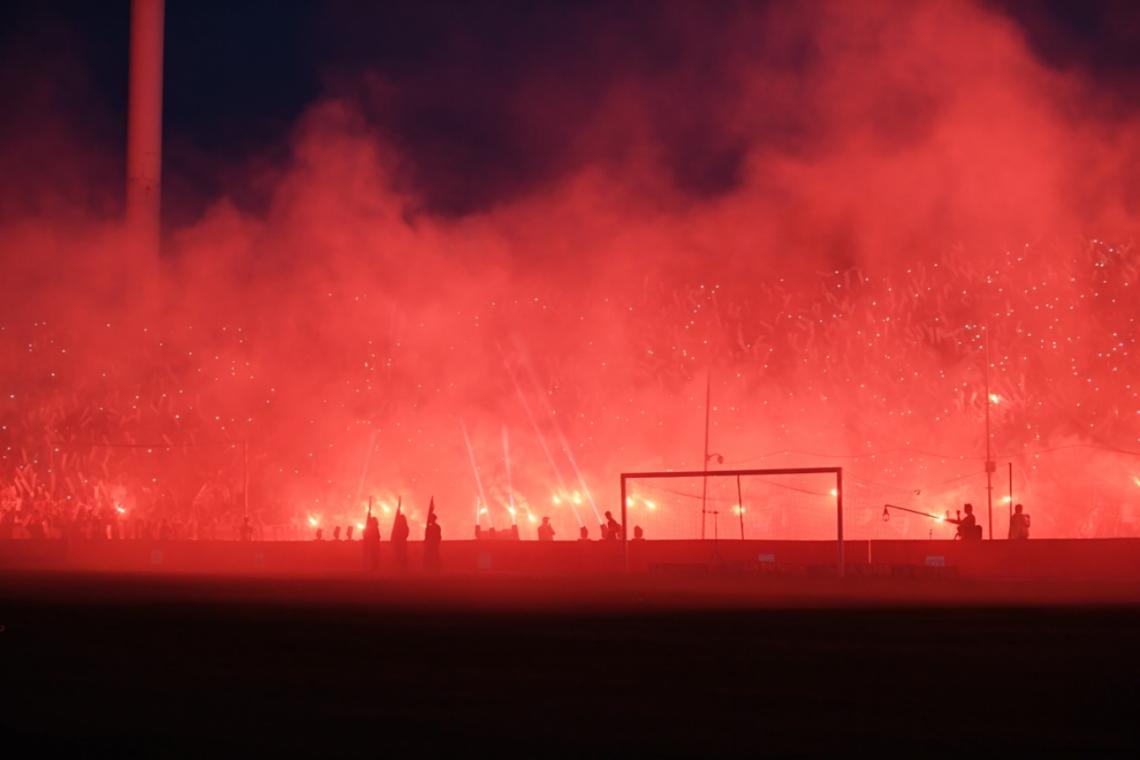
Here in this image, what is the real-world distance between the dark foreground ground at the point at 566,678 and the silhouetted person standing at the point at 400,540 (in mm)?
13171

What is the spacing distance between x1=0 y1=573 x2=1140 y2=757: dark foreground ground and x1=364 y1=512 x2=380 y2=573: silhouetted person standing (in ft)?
43.6

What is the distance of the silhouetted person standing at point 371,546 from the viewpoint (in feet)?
92.2

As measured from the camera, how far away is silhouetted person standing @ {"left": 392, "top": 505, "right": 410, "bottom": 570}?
28.0 m

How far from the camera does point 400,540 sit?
92.1 feet

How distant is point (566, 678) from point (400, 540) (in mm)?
20963

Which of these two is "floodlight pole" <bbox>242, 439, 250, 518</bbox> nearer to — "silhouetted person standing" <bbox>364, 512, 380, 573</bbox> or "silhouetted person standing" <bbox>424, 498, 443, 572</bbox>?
"silhouetted person standing" <bbox>364, 512, 380, 573</bbox>

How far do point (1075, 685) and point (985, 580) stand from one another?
54.2 ft

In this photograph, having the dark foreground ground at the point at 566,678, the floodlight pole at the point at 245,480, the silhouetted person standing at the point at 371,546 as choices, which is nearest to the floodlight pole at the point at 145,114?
the floodlight pole at the point at 245,480

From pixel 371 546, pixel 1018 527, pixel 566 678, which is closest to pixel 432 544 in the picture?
pixel 371 546

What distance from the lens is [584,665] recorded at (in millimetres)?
8180

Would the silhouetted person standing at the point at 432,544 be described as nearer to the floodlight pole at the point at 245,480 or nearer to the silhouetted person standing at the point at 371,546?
the silhouetted person standing at the point at 371,546

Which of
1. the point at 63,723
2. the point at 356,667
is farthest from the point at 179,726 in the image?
the point at 356,667

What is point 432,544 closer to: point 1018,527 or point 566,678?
point 1018,527

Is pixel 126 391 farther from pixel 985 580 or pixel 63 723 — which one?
pixel 63 723
